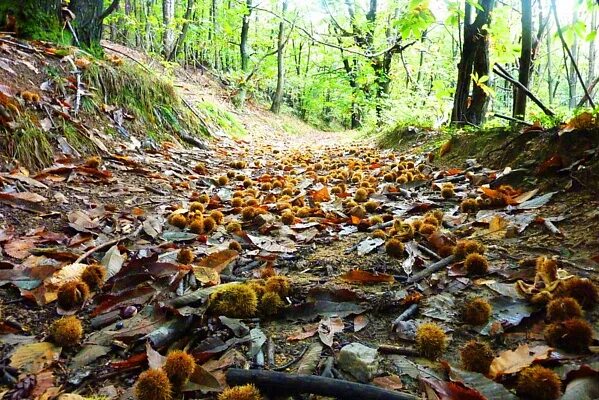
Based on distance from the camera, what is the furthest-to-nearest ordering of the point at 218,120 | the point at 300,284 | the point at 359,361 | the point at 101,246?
the point at 218,120 → the point at 101,246 → the point at 300,284 → the point at 359,361

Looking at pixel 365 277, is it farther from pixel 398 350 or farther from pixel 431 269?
pixel 398 350

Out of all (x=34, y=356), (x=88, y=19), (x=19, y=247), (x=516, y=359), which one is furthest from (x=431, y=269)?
(x=88, y=19)

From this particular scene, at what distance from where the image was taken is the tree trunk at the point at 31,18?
429 cm

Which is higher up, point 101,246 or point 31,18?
point 31,18

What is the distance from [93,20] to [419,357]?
541 centimetres

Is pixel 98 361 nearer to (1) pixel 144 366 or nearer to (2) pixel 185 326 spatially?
(1) pixel 144 366

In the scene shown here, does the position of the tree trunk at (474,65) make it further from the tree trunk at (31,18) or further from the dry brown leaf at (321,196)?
the tree trunk at (31,18)

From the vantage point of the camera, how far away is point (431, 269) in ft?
5.81

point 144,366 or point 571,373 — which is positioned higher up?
point 571,373

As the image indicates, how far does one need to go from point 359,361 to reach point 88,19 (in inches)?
210

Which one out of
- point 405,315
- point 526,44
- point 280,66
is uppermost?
point 280,66

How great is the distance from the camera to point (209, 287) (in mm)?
1694

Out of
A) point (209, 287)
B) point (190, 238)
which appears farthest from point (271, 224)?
point (209, 287)

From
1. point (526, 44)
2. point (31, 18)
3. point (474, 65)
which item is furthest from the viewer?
point (474, 65)
